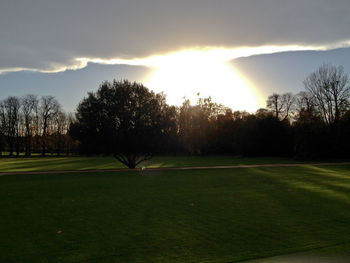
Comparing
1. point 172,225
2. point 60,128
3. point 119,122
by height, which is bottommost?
point 172,225

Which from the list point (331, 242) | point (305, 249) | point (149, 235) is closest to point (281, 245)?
point (305, 249)

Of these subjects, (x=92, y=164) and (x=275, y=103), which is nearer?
(x=92, y=164)

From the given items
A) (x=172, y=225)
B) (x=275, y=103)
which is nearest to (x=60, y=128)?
(x=275, y=103)

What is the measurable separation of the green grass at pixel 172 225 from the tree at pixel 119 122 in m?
17.2

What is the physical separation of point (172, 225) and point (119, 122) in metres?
24.7

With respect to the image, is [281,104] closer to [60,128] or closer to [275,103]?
[275,103]

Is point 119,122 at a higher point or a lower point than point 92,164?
higher

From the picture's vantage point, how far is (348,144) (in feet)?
172

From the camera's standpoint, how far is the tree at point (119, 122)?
109 feet

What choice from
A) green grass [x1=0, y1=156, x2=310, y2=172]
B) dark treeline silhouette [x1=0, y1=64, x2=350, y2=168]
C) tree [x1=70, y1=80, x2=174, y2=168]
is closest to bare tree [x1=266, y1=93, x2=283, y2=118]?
dark treeline silhouette [x1=0, y1=64, x2=350, y2=168]

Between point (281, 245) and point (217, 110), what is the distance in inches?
3248

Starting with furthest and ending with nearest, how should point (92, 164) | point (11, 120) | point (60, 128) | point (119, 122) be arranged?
point (60, 128), point (11, 120), point (92, 164), point (119, 122)

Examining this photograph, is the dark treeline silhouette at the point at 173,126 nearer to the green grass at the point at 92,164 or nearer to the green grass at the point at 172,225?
the green grass at the point at 92,164

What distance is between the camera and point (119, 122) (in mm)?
33312
